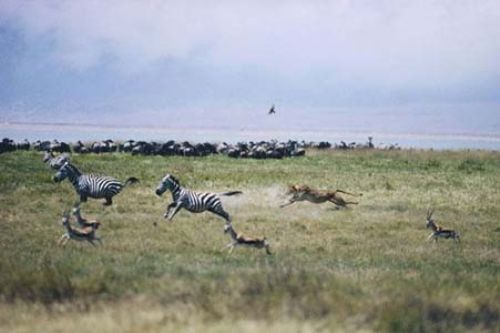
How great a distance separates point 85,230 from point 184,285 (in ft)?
24.9

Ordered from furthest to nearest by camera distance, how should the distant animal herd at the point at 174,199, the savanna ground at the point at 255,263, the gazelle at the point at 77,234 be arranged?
the distant animal herd at the point at 174,199 → the gazelle at the point at 77,234 → the savanna ground at the point at 255,263

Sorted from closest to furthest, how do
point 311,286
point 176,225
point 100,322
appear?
point 100,322
point 311,286
point 176,225

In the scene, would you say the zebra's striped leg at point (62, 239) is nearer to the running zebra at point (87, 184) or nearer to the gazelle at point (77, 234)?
the gazelle at point (77, 234)

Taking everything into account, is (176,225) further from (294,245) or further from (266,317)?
(266,317)

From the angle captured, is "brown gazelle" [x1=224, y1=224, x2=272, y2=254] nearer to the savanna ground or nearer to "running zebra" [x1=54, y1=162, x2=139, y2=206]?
the savanna ground

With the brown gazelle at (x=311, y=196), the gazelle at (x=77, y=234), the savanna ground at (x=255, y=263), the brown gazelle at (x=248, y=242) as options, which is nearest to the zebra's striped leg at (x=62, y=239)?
the gazelle at (x=77, y=234)

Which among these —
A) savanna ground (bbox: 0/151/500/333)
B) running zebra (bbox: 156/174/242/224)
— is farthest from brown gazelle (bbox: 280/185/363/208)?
running zebra (bbox: 156/174/242/224)

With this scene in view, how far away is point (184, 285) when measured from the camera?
13148 millimetres

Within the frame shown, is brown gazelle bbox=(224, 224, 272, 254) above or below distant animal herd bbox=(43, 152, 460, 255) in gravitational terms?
below

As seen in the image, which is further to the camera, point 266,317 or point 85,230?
point 85,230

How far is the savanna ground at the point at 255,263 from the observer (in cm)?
1195

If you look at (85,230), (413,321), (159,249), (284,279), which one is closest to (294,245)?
(159,249)

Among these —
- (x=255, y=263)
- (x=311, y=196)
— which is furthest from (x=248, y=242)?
(x=311, y=196)

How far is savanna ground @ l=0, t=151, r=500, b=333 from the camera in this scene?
39.2 ft
